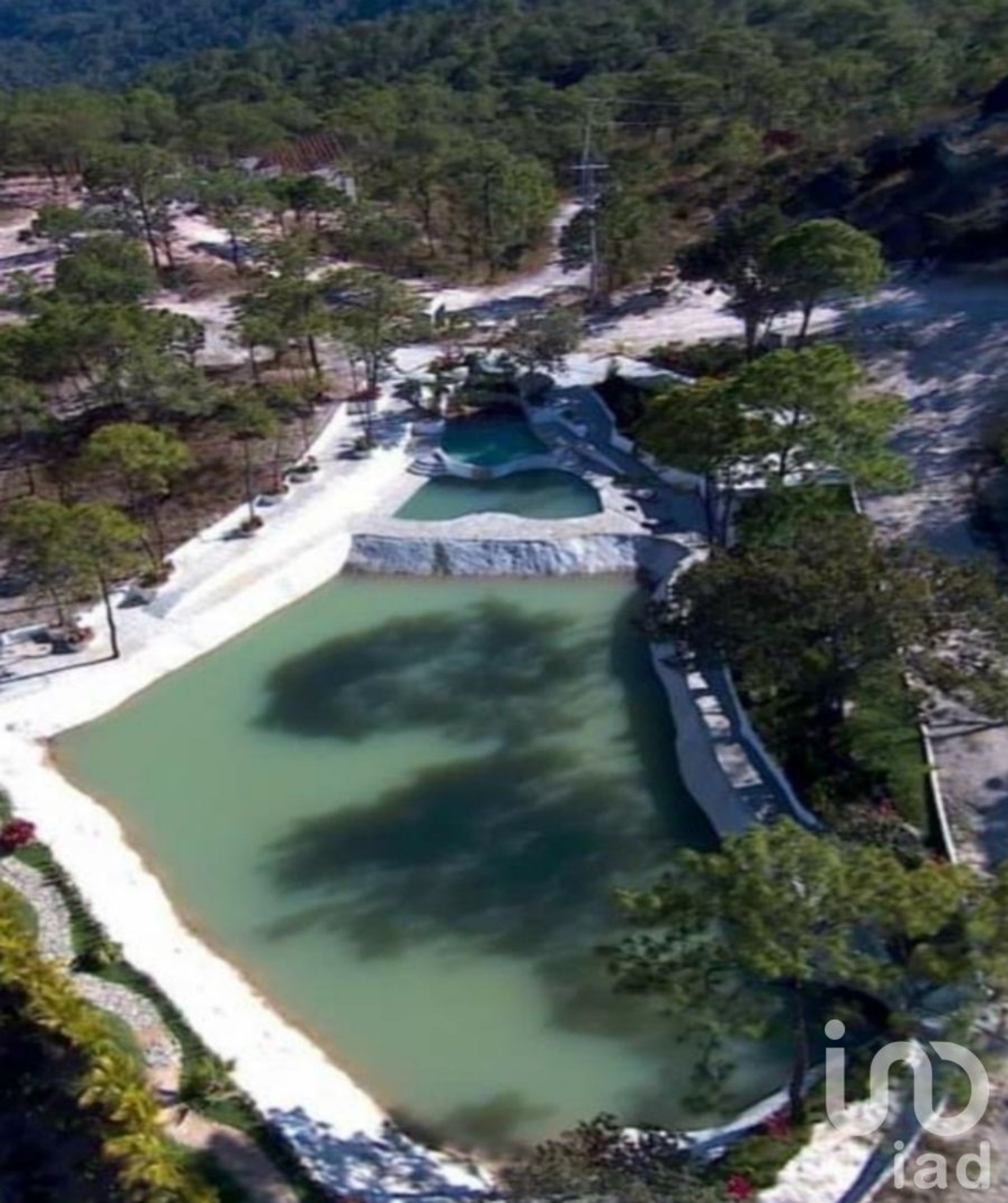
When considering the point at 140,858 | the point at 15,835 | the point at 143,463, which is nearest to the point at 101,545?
the point at 143,463

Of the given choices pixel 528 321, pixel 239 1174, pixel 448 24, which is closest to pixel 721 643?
pixel 239 1174

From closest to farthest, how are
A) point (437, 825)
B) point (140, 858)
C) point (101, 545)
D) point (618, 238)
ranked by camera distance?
point (140, 858), point (437, 825), point (101, 545), point (618, 238)

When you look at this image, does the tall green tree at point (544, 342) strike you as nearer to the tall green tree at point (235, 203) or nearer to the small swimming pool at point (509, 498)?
the small swimming pool at point (509, 498)

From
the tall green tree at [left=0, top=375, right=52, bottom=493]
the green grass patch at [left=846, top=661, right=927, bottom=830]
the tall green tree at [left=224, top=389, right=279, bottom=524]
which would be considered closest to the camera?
the green grass patch at [left=846, top=661, right=927, bottom=830]

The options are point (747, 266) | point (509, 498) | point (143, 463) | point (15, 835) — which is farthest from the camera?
point (747, 266)

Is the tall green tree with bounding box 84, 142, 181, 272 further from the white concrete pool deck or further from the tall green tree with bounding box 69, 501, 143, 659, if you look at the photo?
the tall green tree with bounding box 69, 501, 143, 659

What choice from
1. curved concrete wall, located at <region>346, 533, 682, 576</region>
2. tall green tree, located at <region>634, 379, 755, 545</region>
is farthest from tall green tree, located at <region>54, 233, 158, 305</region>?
tall green tree, located at <region>634, 379, 755, 545</region>

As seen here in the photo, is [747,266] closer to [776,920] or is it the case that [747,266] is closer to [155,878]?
[155,878]

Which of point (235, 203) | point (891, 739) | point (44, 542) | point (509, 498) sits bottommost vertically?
point (891, 739)
